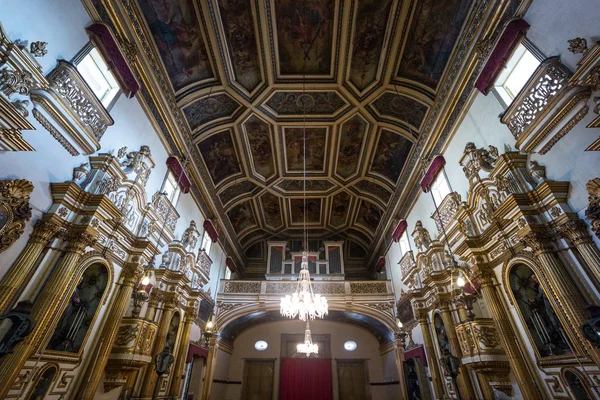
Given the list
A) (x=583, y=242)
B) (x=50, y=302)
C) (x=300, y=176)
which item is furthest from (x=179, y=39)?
(x=583, y=242)

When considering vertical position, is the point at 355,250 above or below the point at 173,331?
above

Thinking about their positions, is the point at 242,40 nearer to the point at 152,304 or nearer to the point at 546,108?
the point at 546,108

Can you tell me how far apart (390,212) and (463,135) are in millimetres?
5425

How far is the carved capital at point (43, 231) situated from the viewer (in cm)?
397

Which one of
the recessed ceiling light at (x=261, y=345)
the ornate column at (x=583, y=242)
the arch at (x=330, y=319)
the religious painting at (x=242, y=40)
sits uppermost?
the religious painting at (x=242, y=40)

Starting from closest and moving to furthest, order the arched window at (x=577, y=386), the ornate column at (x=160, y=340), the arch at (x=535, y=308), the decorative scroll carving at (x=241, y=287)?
the arched window at (x=577, y=386), the arch at (x=535, y=308), the ornate column at (x=160, y=340), the decorative scroll carving at (x=241, y=287)

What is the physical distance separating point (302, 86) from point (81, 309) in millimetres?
7494

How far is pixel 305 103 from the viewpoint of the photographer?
9.11 meters

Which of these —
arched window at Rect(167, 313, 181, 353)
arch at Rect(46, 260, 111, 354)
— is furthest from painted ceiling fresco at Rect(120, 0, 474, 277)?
arch at Rect(46, 260, 111, 354)

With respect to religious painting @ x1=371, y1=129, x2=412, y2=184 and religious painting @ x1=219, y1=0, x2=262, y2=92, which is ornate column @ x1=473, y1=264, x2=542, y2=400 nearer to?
religious painting @ x1=371, y1=129, x2=412, y2=184

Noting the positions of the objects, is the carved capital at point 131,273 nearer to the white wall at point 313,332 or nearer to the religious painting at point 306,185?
the religious painting at point 306,185

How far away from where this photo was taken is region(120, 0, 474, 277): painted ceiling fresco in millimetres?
6527

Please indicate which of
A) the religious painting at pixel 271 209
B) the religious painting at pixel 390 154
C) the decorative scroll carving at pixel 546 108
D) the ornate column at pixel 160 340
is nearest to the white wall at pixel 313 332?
the religious painting at pixel 271 209

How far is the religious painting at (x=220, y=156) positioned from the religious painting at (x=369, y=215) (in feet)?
20.1
